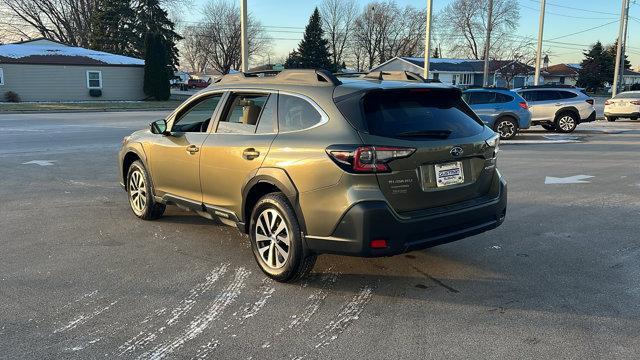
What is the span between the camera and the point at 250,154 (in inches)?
179

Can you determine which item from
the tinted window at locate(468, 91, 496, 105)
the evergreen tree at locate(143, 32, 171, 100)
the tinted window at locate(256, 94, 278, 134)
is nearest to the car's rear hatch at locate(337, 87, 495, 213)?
the tinted window at locate(256, 94, 278, 134)

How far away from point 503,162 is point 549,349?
8.35 m

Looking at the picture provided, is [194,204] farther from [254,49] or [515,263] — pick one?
[254,49]

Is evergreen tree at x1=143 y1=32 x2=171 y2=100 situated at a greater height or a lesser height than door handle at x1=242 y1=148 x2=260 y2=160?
greater

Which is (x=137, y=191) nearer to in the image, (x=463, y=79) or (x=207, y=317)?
(x=207, y=317)

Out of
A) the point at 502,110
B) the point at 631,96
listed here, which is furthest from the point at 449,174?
the point at 631,96

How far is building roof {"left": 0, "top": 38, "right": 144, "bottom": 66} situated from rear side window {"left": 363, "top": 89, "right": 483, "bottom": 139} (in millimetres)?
37199

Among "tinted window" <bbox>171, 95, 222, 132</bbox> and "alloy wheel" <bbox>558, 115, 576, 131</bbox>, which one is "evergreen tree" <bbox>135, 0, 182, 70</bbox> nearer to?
"alloy wheel" <bbox>558, 115, 576, 131</bbox>

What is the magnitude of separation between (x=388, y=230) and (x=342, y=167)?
0.56 m

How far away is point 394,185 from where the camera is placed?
3.85 meters

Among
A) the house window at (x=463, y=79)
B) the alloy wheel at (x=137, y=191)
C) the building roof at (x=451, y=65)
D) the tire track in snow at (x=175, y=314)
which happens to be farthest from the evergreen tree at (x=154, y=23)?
the tire track in snow at (x=175, y=314)

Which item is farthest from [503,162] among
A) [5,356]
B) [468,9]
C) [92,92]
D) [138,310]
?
[468,9]

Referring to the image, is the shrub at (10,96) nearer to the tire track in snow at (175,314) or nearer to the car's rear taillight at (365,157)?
the tire track in snow at (175,314)

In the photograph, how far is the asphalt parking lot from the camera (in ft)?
11.1
